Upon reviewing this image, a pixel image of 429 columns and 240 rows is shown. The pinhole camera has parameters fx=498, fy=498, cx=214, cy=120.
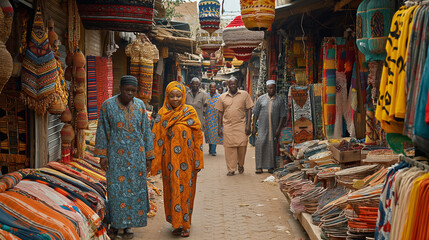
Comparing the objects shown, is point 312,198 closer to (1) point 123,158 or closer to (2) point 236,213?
(2) point 236,213

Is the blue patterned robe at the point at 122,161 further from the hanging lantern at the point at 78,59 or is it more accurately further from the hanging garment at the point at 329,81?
the hanging garment at the point at 329,81

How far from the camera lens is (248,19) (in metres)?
6.85

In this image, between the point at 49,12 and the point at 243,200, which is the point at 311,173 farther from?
the point at 49,12

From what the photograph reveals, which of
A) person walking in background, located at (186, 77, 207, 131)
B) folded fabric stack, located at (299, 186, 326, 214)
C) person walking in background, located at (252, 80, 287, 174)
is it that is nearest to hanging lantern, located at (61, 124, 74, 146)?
folded fabric stack, located at (299, 186, 326, 214)

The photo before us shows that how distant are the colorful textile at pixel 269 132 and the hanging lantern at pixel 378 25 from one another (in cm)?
567

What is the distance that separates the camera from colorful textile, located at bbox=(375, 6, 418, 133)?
2.48 metres

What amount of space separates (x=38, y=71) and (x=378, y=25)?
10.9ft

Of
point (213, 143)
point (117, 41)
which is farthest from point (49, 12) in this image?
point (213, 143)

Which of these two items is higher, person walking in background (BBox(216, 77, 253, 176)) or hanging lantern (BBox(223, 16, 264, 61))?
hanging lantern (BBox(223, 16, 264, 61))

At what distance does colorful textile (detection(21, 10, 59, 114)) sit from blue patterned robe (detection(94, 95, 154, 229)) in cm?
78

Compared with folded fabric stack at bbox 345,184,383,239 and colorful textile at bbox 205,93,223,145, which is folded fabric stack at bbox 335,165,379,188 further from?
colorful textile at bbox 205,93,223,145

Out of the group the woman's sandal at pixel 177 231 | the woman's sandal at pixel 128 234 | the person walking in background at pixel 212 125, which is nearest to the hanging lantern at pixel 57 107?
the woman's sandal at pixel 128 234

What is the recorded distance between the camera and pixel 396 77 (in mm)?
2561

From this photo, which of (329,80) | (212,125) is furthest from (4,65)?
(212,125)
